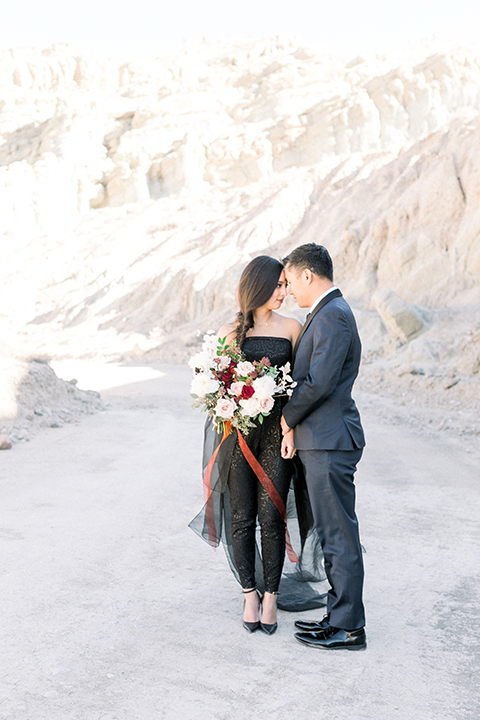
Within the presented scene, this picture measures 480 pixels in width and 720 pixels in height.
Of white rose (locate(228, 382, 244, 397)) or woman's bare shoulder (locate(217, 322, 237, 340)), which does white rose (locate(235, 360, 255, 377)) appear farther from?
woman's bare shoulder (locate(217, 322, 237, 340))

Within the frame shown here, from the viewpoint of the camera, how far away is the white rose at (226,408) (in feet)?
9.94

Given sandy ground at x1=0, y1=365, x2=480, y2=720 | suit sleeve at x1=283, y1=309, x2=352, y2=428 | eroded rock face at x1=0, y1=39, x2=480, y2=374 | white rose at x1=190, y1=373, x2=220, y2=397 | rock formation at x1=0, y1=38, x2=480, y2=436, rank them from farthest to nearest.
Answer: eroded rock face at x1=0, y1=39, x2=480, y2=374, rock formation at x1=0, y1=38, x2=480, y2=436, white rose at x1=190, y1=373, x2=220, y2=397, suit sleeve at x1=283, y1=309, x2=352, y2=428, sandy ground at x1=0, y1=365, x2=480, y2=720

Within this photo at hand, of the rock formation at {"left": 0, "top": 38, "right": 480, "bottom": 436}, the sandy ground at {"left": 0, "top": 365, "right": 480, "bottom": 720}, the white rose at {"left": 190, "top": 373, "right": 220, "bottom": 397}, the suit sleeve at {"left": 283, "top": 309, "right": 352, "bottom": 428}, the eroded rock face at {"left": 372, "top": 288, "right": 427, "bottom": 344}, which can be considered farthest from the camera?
the rock formation at {"left": 0, "top": 38, "right": 480, "bottom": 436}

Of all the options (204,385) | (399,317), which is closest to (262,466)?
(204,385)

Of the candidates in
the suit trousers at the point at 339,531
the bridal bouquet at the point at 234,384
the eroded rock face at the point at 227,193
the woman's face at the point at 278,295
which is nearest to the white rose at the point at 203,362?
the bridal bouquet at the point at 234,384

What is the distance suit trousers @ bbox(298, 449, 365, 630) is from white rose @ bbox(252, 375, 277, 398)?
1.26 ft

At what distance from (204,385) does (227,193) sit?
95.1 feet

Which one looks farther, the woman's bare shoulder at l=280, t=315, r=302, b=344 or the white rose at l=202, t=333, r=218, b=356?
the woman's bare shoulder at l=280, t=315, r=302, b=344

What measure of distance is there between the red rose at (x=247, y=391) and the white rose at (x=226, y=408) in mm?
68

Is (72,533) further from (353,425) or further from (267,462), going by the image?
(353,425)

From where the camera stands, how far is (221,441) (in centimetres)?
329

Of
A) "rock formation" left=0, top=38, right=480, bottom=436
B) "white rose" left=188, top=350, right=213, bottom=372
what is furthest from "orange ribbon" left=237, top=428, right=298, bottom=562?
"rock formation" left=0, top=38, right=480, bottom=436

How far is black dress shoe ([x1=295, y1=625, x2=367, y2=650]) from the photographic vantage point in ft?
9.93
